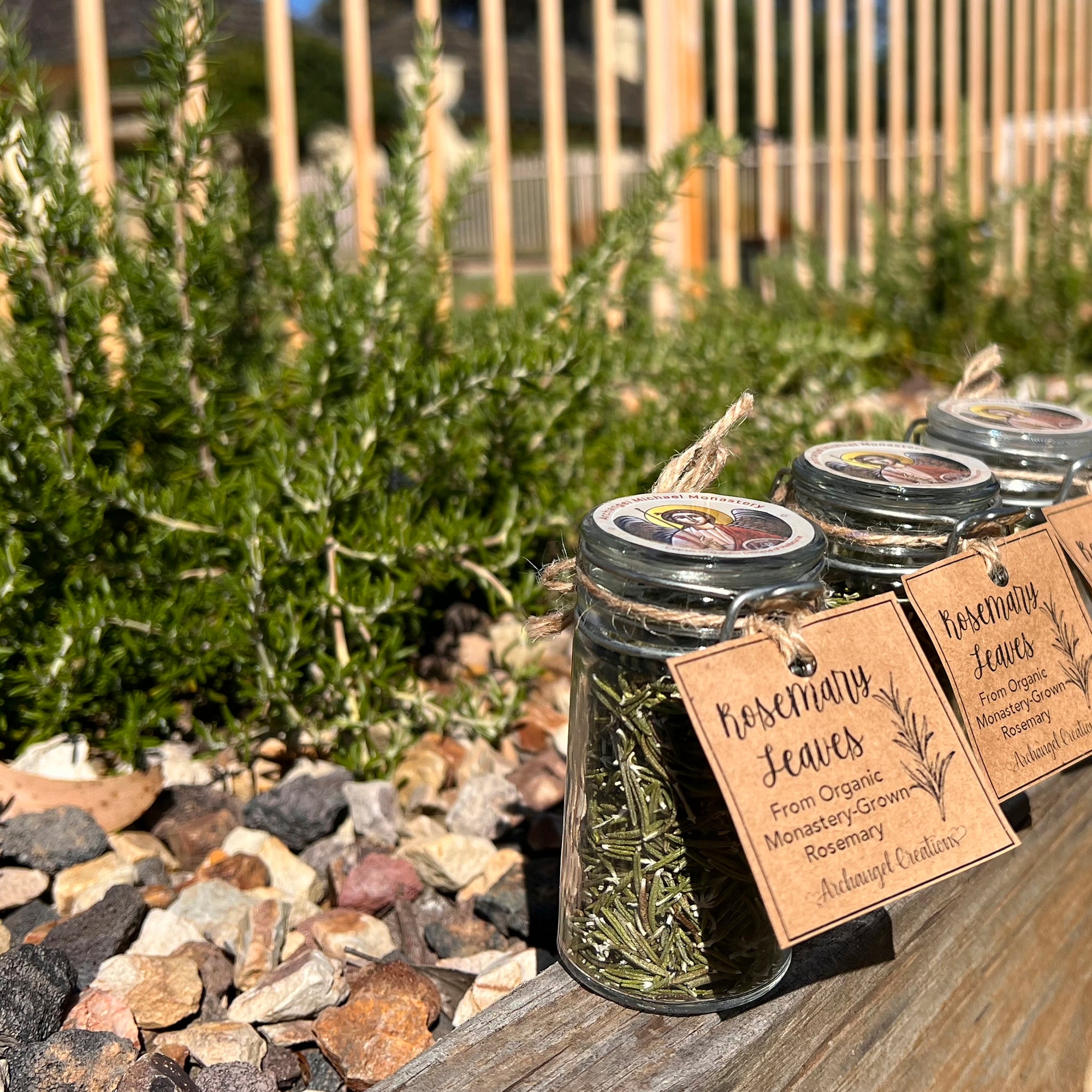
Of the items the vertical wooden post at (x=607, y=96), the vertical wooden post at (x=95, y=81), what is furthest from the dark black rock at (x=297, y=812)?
the vertical wooden post at (x=607, y=96)

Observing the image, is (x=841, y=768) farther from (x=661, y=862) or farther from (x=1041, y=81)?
(x=1041, y=81)

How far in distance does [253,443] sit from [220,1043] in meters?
1.08

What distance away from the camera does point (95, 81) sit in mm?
2965

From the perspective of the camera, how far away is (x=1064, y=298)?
14.2 feet

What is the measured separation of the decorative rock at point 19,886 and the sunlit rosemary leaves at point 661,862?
2.75 ft

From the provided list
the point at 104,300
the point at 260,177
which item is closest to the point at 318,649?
the point at 104,300

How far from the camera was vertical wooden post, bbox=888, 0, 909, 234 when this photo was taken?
216 inches

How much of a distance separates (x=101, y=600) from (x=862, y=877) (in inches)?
45.3

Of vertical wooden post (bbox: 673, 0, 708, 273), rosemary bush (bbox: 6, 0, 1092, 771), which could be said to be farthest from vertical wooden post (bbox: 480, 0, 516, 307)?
rosemary bush (bbox: 6, 0, 1092, 771)

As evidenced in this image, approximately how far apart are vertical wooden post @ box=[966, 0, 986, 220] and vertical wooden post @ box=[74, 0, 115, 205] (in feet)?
14.1

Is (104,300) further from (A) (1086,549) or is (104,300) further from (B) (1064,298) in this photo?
(B) (1064,298)

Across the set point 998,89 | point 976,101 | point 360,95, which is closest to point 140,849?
point 360,95

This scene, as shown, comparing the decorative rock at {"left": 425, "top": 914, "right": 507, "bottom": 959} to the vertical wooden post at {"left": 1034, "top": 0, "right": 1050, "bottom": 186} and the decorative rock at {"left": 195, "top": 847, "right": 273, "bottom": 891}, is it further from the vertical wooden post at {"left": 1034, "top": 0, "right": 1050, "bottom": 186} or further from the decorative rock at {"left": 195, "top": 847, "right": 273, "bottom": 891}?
the vertical wooden post at {"left": 1034, "top": 0, "right": 1050, "bottom": 186}

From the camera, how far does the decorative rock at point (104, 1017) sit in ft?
4.10
